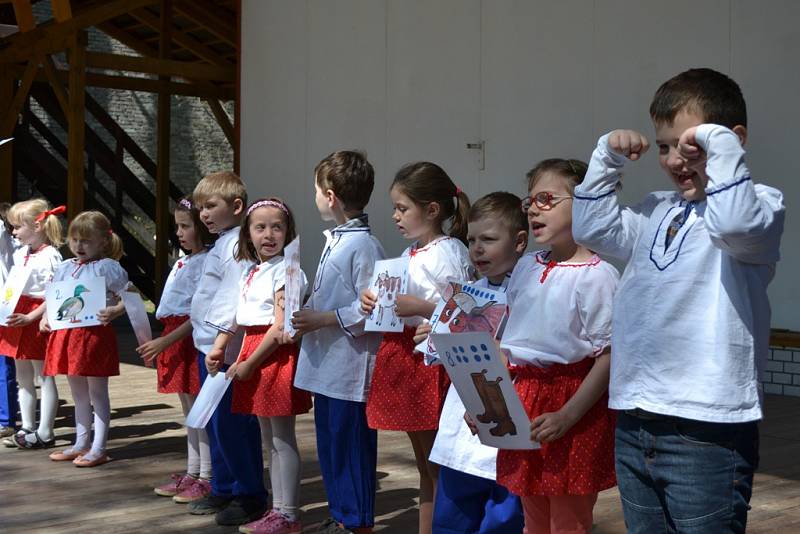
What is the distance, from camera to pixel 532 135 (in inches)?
331

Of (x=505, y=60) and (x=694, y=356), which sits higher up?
(x=505, y=60)

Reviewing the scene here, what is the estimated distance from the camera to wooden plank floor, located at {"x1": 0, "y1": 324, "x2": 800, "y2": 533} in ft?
13.5

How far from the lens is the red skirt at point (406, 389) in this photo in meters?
3.33

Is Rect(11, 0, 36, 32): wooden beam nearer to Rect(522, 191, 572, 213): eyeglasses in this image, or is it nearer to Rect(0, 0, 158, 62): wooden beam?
Rect(0, 0, 158, 62): wooden beam

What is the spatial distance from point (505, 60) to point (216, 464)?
16.8ft

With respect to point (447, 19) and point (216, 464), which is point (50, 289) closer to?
point (216, 464)

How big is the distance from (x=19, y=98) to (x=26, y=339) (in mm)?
6656

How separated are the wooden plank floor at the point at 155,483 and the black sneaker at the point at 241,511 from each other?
0.05m

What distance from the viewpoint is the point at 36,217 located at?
5.73 meters

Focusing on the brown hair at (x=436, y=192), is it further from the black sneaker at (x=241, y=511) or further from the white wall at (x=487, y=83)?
the white wall at (x=487, y=83)

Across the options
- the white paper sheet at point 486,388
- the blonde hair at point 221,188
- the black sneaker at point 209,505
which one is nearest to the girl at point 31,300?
the black sneaker at point 209,505

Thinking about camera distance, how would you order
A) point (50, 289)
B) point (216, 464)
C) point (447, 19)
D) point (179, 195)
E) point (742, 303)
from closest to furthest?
1. point (742, 303)
2. point (216, 464)
3. point (50, 289)
4. point (447, 19)
5. point (179, 195)

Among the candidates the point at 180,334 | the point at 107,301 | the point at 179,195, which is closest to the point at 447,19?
the point at 107,301

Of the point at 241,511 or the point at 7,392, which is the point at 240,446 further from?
the point at 7,392
